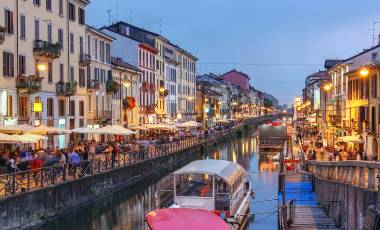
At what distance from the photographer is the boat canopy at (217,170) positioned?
2823 cm

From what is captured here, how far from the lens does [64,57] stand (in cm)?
5544

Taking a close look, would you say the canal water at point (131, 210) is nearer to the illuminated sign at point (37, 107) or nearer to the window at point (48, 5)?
the illuminated sign at point (37, 107)

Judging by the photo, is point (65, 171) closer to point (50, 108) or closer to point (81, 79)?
point (50, 108)

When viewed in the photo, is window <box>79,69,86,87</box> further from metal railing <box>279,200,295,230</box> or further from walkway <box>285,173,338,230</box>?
metal railing <box>279,200,295,230</box>

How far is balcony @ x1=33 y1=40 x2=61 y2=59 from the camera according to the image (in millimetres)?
48797

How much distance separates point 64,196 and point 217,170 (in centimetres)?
884

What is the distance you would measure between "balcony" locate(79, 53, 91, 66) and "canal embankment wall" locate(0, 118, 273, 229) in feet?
37.6

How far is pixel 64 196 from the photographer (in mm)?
33062

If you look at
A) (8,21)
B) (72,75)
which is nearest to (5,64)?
(8,21)

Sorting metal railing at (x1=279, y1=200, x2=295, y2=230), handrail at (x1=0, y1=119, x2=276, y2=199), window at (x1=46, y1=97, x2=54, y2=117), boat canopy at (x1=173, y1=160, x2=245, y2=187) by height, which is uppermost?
window at (x1=46, y1=97, x2=54, y2=117)

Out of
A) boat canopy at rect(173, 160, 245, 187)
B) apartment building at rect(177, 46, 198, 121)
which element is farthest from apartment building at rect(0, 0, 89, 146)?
apartment building at rect(177, 46, 198, 121)

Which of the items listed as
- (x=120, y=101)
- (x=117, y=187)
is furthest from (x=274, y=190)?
(x=120, y=101)

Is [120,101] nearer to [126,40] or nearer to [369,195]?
[126,40]

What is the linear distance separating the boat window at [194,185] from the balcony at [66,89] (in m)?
27.6
